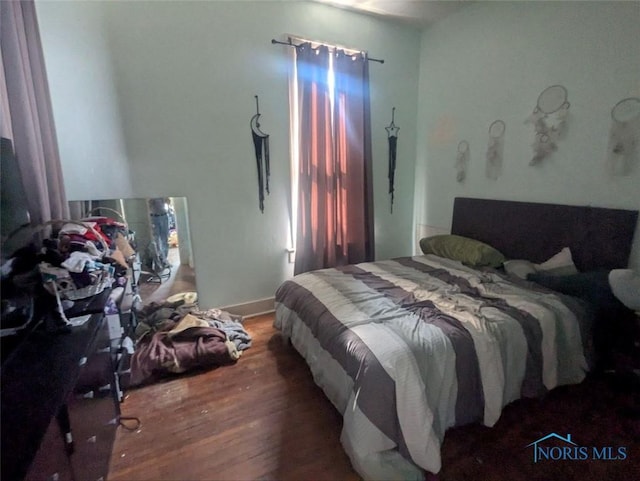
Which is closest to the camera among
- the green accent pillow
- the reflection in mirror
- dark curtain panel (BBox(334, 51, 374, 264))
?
the reflection in mirror

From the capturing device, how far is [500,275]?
88.3 inches

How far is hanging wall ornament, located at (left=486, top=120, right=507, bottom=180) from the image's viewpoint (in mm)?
2652

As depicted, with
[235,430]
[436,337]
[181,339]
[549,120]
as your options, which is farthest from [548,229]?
[181,339]

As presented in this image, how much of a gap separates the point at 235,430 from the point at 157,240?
1635mm

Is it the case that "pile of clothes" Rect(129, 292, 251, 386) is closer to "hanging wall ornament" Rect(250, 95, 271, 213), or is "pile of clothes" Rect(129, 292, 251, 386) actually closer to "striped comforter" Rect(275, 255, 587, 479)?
"striped comforter" Rect(275, 255, 587, 479)

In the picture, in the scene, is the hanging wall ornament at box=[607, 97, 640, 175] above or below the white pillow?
above

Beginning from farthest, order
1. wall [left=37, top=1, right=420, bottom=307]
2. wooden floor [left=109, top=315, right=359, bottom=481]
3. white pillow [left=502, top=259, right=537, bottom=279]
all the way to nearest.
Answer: white pillow [left=502, top=259, right=537, bottom=279], wall [left=37, top=1, right=420, bottom=307], wooden floor [left=109, top=315, right=359, bottom=481]

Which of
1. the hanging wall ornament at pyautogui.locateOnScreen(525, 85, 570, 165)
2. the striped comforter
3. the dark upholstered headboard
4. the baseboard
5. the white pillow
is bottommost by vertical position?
the baseboard

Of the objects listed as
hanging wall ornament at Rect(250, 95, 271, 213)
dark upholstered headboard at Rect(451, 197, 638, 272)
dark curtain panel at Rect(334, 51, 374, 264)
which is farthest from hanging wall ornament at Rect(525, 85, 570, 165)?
hanging wall ornament at Rect(250, 95, 271, 213)

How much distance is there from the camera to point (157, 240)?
2.50 m

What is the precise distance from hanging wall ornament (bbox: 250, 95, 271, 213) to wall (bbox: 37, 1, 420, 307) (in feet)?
0.19

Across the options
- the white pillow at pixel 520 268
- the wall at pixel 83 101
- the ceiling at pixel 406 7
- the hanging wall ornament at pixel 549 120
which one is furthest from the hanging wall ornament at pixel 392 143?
the wall at pixel 83 101

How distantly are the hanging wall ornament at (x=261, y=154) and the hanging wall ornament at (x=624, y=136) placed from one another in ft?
8.36

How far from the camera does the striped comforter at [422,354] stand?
4.17ft
